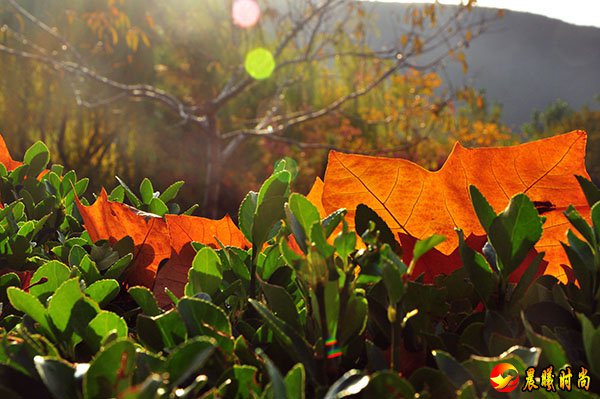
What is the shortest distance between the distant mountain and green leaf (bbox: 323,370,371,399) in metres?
54.8

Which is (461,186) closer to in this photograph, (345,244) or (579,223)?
(579,223)

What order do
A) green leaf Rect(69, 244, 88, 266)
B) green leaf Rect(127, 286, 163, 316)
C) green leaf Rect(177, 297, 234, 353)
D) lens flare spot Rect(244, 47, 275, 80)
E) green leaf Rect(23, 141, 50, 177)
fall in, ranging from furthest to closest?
lens flare spot Rect(244, 47, 275, 80) < green leaf Rect(23, 141, 50, 177) < green leaf Rect(69, 244, 88, 266) < green leaf Rect(127, 286, 163, 316) < green leaf Rect(177, 297, 234, 353)

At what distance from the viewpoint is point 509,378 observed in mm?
465

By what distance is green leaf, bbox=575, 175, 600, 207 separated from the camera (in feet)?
2.08

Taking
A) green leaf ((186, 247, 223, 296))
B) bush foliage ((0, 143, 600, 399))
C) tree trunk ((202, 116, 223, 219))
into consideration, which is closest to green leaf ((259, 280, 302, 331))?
bush foliage ((0, 143, 600, 399))

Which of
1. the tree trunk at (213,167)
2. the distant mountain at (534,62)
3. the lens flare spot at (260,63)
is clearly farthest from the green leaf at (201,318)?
the distant mountain at (534,62)

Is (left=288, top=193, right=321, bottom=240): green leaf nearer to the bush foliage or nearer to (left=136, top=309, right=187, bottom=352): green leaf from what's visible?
the bush foliage

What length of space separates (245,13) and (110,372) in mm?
8322

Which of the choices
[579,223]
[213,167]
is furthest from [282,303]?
[213,167]

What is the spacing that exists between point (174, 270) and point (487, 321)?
0.44 metres

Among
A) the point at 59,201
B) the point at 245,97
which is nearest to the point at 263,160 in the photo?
the point at 245,97

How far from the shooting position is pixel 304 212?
1.86 ft

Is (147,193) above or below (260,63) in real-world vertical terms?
below

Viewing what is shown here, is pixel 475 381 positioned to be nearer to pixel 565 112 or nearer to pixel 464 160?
pixel 464 160
